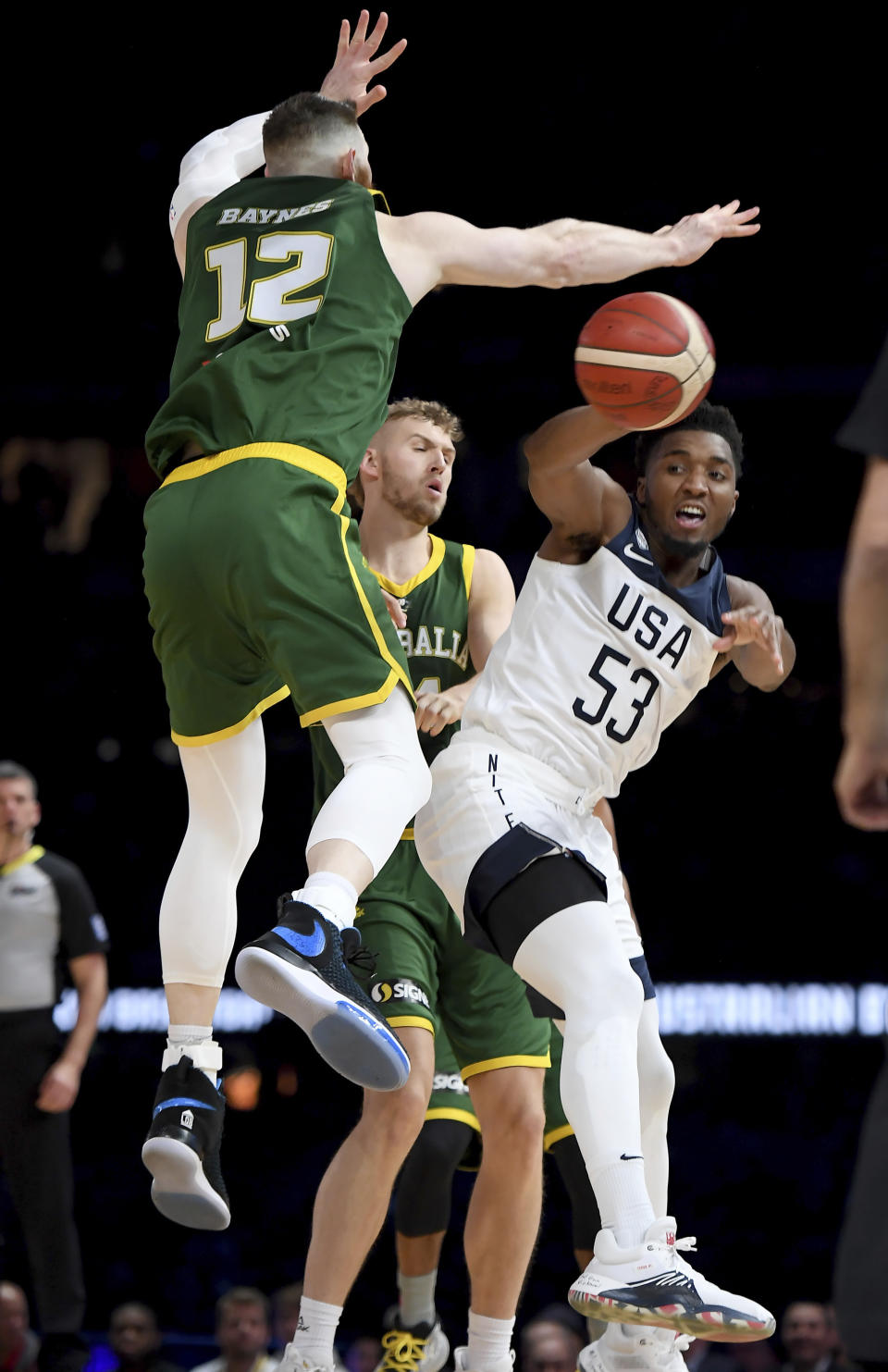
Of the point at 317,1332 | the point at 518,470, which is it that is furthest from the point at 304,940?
the point at 518,470

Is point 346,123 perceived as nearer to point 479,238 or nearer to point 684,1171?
point 479,238

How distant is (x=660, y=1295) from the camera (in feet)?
11.5

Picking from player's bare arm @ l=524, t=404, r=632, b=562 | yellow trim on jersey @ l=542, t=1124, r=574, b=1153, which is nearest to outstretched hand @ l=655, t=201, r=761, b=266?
player's bare arm @ l=524, t=404, r=632, b=562

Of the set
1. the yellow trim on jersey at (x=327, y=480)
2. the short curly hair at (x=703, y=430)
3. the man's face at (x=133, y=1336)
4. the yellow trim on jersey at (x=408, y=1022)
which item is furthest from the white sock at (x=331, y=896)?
the man's face at (x=133, y=1336)

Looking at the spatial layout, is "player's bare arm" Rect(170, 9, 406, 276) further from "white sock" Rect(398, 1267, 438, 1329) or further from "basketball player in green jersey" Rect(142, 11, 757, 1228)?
"white sock" Rect(398, 1267, 438, 1329)

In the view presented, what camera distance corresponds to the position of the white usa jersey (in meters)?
4.46

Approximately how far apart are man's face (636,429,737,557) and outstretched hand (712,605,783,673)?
0.22 m

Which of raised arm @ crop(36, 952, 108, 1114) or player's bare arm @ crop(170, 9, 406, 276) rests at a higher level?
player's bare arm @ crop(170, 9, 406, 276)

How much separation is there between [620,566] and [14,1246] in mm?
10907

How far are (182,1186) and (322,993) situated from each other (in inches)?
36.8

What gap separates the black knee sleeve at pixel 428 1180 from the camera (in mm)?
5488

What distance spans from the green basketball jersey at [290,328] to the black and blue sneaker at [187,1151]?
5.25 ft

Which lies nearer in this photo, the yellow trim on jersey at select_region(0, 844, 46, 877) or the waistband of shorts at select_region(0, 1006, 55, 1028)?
the waistband of shorts at select_region(0, 1006, 55, 1028)

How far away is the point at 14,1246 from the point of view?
44.0ft
